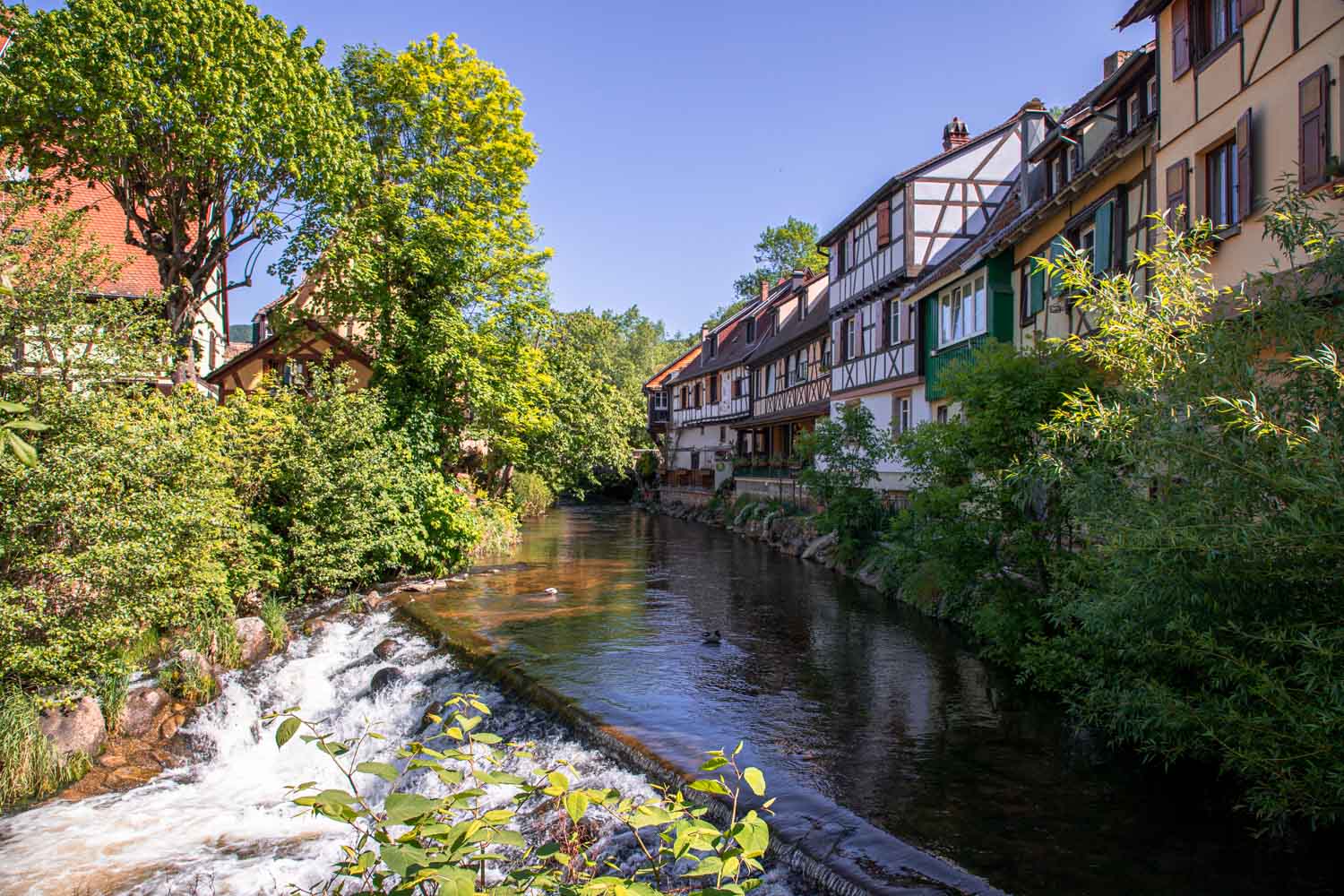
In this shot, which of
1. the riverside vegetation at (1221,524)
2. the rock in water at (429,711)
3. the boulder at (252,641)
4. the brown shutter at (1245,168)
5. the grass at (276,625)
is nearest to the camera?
the riverside vegetation at (1221,524)

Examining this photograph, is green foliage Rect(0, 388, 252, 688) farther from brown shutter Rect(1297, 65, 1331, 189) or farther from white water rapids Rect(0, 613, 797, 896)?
brown shutter Rect(1297, 65, 1331, 189)

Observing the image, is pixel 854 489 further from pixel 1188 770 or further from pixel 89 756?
pixel 89 756

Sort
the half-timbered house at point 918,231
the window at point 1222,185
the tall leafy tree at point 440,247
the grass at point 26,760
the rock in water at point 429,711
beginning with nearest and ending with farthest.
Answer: the grass at point 26,760 < the rock in water at point 429,711 < the window at point 1222,185 < the tall leafy tree at point 440,247 < the half-timbered house at point 918,231

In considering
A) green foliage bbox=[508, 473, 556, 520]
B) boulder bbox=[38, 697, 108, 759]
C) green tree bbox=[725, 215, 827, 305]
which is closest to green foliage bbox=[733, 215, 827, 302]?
green tree bbox=[725, 215, 827, 305]

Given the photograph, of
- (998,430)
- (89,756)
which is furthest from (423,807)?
(998,430)

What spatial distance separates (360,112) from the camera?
711 inches

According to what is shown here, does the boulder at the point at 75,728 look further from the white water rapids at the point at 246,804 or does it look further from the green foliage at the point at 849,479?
the green foliage at the point at 849,479

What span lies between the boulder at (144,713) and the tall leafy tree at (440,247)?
8.79m

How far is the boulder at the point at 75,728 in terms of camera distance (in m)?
8.62

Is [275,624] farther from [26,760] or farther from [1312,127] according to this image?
[1312,127]

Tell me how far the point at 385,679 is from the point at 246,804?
2.85 metres

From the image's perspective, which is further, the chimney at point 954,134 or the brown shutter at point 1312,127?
the chimney at point 954,134

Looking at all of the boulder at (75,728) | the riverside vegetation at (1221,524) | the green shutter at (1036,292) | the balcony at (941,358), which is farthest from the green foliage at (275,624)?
the green shutter at (1036,292)

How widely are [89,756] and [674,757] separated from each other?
6.07 m
